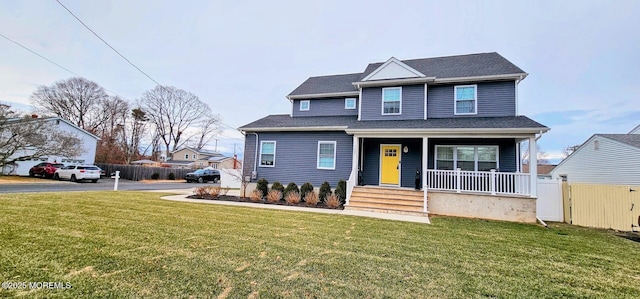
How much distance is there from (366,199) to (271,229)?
5.03 m

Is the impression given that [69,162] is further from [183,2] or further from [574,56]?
[574,56]

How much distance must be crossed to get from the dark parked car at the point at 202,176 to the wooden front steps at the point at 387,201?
68.6 feet

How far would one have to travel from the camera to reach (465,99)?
11.3 meters

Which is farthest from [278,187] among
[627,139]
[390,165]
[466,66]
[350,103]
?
[627,139]

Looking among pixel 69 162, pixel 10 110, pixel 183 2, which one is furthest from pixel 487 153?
pixel 69 162

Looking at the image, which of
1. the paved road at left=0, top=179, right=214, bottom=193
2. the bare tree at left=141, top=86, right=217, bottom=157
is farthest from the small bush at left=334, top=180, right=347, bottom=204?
the bare tree at left=141, top=86, right=217, bottom=157

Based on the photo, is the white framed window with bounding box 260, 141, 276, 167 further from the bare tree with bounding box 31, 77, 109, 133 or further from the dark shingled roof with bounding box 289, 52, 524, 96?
the bare tree with bounding box 31, 77, 109, 133

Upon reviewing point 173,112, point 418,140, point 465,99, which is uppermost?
point 173,112

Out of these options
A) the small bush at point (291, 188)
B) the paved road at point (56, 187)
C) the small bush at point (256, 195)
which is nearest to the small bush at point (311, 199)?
the small bush at point (291, 188)

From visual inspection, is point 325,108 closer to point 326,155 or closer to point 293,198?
point 326,155

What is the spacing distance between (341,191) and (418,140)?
4.21 metres

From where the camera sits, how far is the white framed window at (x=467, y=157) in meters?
10.6

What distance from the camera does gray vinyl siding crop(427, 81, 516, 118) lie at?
35.1 feet

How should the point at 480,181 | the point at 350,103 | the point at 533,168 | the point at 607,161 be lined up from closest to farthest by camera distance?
the point at 533,168, the point at 480,181, the point at 350,103, the point at 607,161
